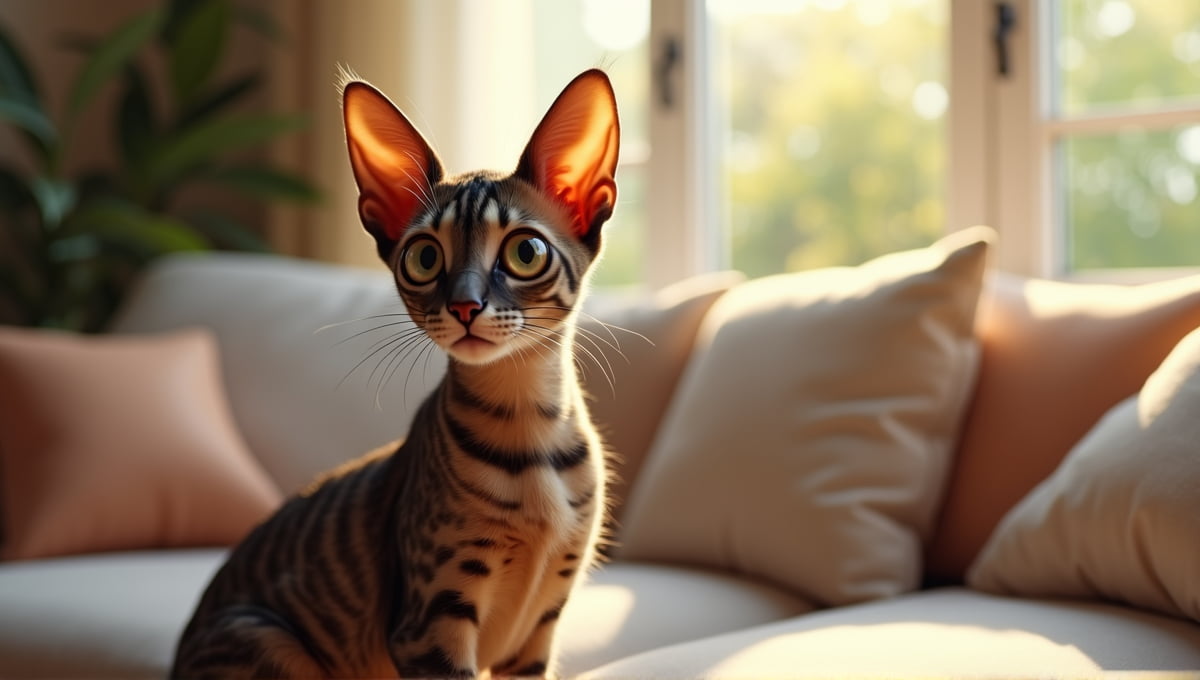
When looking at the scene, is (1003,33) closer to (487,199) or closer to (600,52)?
(600,52)

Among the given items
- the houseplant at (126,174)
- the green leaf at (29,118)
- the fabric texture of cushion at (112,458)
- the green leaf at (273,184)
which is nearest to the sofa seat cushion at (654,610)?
the fabric texture of cushion at (112,458)

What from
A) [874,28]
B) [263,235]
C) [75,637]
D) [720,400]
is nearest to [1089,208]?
[874,28]

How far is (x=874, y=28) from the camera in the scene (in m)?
2.74

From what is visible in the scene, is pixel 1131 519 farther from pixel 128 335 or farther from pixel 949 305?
pixel 128 335

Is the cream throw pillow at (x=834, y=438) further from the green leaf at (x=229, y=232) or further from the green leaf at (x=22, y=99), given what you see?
the green leaf at (x=22, y=99)

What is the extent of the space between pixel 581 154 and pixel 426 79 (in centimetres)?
203

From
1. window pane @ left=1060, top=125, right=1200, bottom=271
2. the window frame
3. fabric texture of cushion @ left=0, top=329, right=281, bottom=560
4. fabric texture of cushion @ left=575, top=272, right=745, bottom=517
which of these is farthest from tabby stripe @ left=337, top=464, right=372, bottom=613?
window pane @ left=1060, top=125, right=1200, bottom=271

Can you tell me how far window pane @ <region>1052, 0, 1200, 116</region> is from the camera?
2217 mm

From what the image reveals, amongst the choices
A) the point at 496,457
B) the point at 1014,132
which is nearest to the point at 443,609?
the point at 496,457

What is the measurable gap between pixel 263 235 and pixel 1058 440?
2797mm

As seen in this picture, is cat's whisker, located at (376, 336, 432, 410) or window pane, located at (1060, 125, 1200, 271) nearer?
cat's whisker, located at (376, 336, 432, 410)

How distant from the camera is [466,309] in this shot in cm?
96

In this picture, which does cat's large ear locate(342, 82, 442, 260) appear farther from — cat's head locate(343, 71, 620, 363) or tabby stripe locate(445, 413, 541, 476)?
tabby stripe locate(445, 413, 541, 476)

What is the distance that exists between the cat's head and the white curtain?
1.69m
